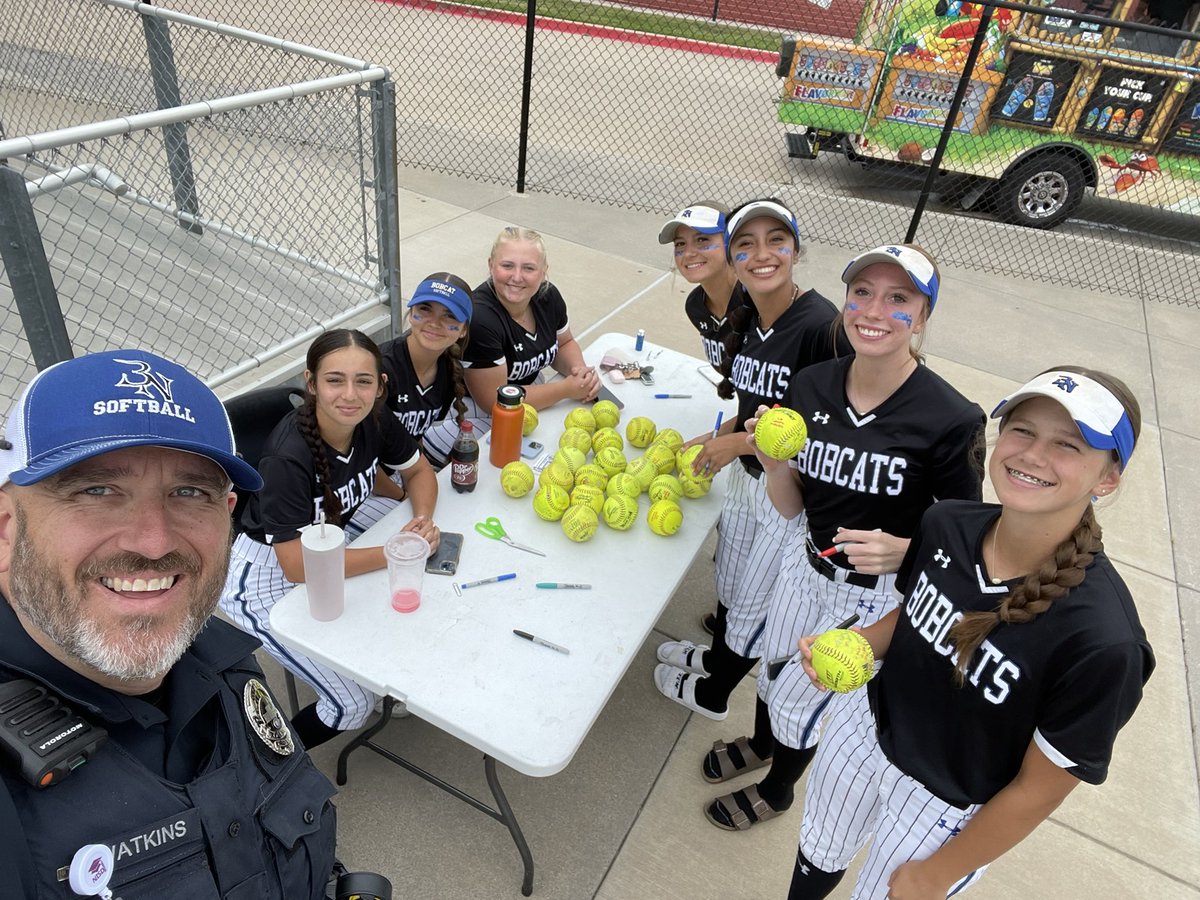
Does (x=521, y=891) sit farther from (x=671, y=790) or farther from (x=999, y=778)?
(x=999, y=778)

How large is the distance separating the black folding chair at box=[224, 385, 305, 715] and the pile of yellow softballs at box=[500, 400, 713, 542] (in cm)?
84

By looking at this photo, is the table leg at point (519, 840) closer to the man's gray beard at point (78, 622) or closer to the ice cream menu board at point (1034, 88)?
the man's gray beard at point (78, 622)

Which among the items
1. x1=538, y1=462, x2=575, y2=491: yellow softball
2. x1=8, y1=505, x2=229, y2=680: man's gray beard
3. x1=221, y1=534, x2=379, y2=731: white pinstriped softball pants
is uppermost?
x1=8, y1=505, x2=229, y2=680: man's gray beard

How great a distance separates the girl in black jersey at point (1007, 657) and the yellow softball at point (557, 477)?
1090 millimetres

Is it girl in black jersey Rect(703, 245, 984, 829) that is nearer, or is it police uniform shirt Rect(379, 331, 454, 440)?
girl in black jersey Rect(703, 245, 984, 829)

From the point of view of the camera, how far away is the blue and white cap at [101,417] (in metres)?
1.22

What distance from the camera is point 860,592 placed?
2428mm

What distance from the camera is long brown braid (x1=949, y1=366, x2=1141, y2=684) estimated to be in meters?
1.57

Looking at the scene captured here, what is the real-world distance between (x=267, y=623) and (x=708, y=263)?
84.9 inches

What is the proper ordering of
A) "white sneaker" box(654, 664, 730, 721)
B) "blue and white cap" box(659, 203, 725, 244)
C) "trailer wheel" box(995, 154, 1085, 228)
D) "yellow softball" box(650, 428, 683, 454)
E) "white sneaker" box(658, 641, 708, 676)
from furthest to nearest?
1. "trailer wheel" box(995, 154, 1085, 228)
2. "white sneaker" box(658, 641, 708, 676)
3. "white sneaker" box(654, 664, 730, 721)
4. "yellow softball" box(650, 428, 683, 454)
5. "blue and white cap" box(659, 203, 725, 244)

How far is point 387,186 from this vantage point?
4012mm

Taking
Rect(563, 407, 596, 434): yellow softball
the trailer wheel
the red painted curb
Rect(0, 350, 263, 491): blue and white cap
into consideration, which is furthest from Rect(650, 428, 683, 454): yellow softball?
the red painted curb

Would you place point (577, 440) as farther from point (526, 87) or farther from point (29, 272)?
point (526, 87)

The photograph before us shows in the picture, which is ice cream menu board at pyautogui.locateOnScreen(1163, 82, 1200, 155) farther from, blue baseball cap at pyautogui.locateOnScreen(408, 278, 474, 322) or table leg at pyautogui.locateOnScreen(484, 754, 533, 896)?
table leg at pyautogui.locateOnScreen(484, 754, 533, 896)
